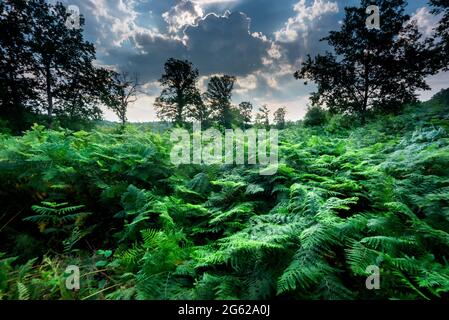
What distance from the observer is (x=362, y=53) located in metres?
10.1

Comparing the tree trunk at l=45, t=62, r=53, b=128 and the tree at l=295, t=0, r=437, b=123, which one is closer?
the tree at l=295, t=0, r=437, b=123

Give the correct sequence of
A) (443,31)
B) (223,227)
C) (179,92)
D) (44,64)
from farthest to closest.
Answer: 1. (179,92)
2. (44,64)
3. (443,31)
4. (223,227)

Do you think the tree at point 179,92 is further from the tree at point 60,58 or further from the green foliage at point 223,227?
the green foliage at point 223,227

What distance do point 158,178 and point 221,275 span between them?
2406 millimetres

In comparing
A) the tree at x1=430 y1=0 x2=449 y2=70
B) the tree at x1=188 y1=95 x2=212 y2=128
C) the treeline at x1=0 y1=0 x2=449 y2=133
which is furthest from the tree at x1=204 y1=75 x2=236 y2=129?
the tree at x1=430 y1=0 x2=449 y2=70

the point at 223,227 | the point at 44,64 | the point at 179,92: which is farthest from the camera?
the point at 179,92

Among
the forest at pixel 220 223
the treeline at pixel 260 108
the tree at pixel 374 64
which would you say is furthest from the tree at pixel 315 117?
the forest at pixel 220 223

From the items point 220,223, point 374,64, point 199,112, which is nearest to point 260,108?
point 374,64

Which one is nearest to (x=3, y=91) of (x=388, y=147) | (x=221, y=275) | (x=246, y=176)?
(x=246, y=176)

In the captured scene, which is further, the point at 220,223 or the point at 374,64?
the point at 374,64

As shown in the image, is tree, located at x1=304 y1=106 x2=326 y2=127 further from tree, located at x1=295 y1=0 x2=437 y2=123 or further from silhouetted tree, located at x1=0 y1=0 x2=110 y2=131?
silhouetted tree, located at x1=0 y1=0 x2=110 y2=131

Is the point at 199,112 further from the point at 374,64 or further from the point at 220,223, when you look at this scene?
the point at 220,223

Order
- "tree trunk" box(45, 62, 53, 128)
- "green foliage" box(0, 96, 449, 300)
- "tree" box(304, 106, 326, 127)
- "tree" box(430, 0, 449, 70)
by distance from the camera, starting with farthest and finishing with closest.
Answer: "tree" box(304, 106, 326, 127) < "tree trunk" box(45, 62, 53, 128) < "tree" box(430, 0, 449, 70) < "green foliage" box(0, 96, 449, 300)

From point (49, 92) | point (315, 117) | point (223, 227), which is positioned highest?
point (49, 92)
